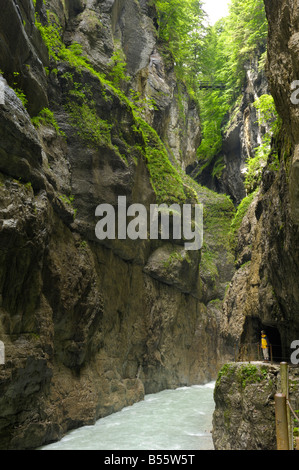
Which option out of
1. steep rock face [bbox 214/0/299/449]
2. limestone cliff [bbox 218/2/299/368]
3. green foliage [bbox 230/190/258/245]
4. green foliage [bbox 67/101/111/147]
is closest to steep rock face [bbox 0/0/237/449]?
green foliage [bbox 67/101/111/147]

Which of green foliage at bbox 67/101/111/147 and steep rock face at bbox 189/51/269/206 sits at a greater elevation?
steep rock face at bbox 189/51/269/206

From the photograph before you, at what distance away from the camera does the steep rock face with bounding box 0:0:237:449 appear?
347 inches

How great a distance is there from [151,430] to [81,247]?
6488mm

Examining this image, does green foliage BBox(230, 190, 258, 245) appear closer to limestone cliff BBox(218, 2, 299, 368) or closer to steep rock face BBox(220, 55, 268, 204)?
steep rock face BBox(220, 55, 268, 204)

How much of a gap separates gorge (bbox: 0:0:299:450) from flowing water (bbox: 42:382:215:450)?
608 millimetres

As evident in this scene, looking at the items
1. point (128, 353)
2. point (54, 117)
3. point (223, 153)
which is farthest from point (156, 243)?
point (223, 153)

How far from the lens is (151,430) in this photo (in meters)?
11.5

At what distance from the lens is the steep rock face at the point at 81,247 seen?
8.82 m

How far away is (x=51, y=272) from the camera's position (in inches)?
426

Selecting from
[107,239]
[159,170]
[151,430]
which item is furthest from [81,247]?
[159,170]

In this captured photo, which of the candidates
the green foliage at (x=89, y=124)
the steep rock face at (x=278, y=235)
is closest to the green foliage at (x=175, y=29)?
the green foliage at (x=89, y=124)

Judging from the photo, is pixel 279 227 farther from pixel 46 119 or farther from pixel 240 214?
pixel 240 214
